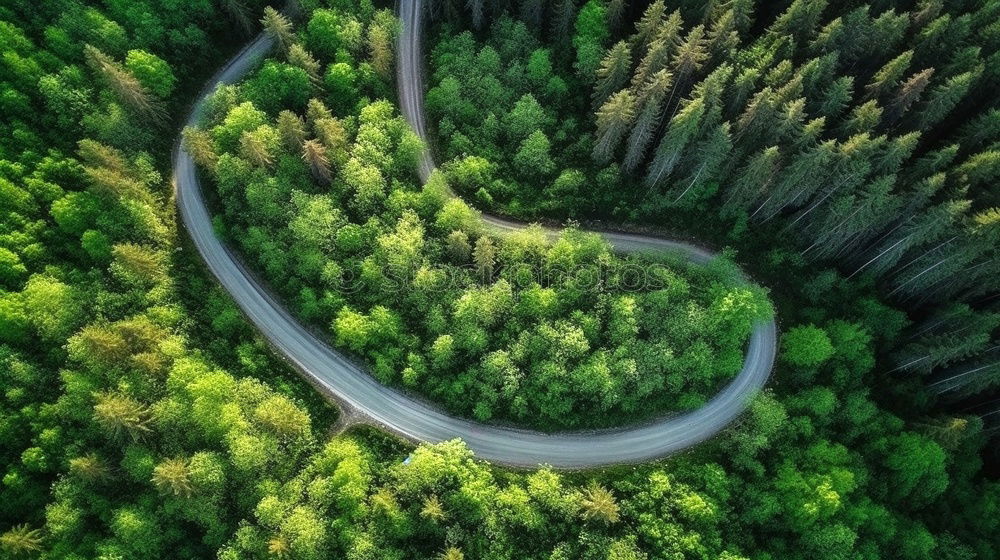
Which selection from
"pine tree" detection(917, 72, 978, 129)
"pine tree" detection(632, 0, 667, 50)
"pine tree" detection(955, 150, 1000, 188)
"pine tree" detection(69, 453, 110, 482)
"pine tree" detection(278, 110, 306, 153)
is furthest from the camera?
"pine tree" detection(632, 0, 667, 50)

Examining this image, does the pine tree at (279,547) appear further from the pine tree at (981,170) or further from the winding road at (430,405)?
the pine tree at (981,170)

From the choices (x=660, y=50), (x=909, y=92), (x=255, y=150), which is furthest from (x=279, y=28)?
(x=909, y=92)

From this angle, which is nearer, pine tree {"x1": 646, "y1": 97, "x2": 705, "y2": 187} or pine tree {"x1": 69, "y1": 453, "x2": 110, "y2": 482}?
pine tree {"x1": 69, "y1": 453, "x2": 110, "y2": 482}

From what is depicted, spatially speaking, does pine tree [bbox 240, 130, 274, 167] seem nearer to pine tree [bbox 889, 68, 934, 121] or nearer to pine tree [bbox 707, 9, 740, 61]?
pine tree [bbox 707, 9, 740, 61]

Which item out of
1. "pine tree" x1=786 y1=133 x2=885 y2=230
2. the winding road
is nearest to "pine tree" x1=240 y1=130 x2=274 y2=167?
the winding road

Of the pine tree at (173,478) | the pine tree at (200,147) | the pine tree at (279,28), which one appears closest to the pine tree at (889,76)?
the pine tree at (279,28)

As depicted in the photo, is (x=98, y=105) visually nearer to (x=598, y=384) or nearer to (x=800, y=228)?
(x=598, y=384)

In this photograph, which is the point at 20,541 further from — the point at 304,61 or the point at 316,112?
the point at 304,61
